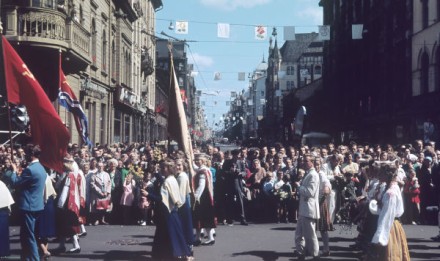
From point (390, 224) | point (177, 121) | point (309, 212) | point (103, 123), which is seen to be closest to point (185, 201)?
point (177, 121)

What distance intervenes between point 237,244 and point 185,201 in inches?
92.1

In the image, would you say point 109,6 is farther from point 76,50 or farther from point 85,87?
point 76,50

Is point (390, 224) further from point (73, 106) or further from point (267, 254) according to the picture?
point (73, 106)

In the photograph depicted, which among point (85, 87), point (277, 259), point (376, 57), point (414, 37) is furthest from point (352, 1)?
point (277, 259)

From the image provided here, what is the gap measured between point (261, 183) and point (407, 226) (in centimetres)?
398

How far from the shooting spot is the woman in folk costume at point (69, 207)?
459 inches

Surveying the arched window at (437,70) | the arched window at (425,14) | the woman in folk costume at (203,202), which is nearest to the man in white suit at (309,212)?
the woman in folk costume at (203,202)

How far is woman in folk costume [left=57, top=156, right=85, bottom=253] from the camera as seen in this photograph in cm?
1165

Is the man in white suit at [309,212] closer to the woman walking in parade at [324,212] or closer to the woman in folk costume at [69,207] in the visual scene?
the woman walking in parade at [324,212]

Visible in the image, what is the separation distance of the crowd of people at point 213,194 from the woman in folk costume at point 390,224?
0.05 ft

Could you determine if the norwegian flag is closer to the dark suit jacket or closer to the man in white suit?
the dark suit jacket

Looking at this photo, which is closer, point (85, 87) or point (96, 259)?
point (96, 259)

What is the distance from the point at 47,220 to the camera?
11.1m

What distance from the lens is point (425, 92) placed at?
1258 inches
